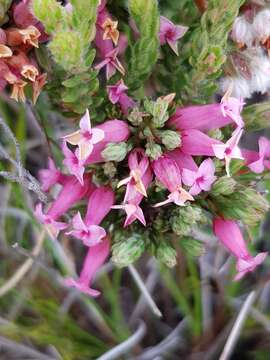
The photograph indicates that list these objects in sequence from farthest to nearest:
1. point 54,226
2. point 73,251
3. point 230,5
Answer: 1. point 73,251
2. point 54,226
3. point 230,5

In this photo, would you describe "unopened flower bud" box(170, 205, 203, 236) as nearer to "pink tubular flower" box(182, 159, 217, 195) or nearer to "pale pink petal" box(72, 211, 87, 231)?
"pink tubular flower" box(182, 159, 217, 195)

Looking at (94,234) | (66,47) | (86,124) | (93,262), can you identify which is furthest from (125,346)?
(66,47)

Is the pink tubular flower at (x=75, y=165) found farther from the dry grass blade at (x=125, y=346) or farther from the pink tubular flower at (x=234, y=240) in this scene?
the dry grass blade at (x=125, y=346)

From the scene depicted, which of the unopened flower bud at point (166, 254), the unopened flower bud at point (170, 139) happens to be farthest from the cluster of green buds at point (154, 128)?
the unopened flower bud at point (166, 254)

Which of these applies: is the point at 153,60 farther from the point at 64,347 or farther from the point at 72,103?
the point at 64,347

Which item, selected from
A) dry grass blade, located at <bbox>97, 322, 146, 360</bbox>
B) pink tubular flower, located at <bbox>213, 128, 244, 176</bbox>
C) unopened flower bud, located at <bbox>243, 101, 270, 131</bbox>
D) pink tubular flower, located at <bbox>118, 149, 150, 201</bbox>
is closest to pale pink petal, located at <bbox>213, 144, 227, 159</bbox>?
pink tubular flower, located at <bbox>213, 128, 244, 176</bbox>

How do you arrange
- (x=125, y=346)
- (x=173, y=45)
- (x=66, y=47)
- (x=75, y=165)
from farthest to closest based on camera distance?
(x=125, y=346)
(x=173, y=45)
(x=75, y=165)
(x=66, y=47)

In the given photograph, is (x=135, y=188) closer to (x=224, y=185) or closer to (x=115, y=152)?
(x=115, y=152)

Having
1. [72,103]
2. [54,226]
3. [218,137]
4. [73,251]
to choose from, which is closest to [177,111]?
[218,137]
